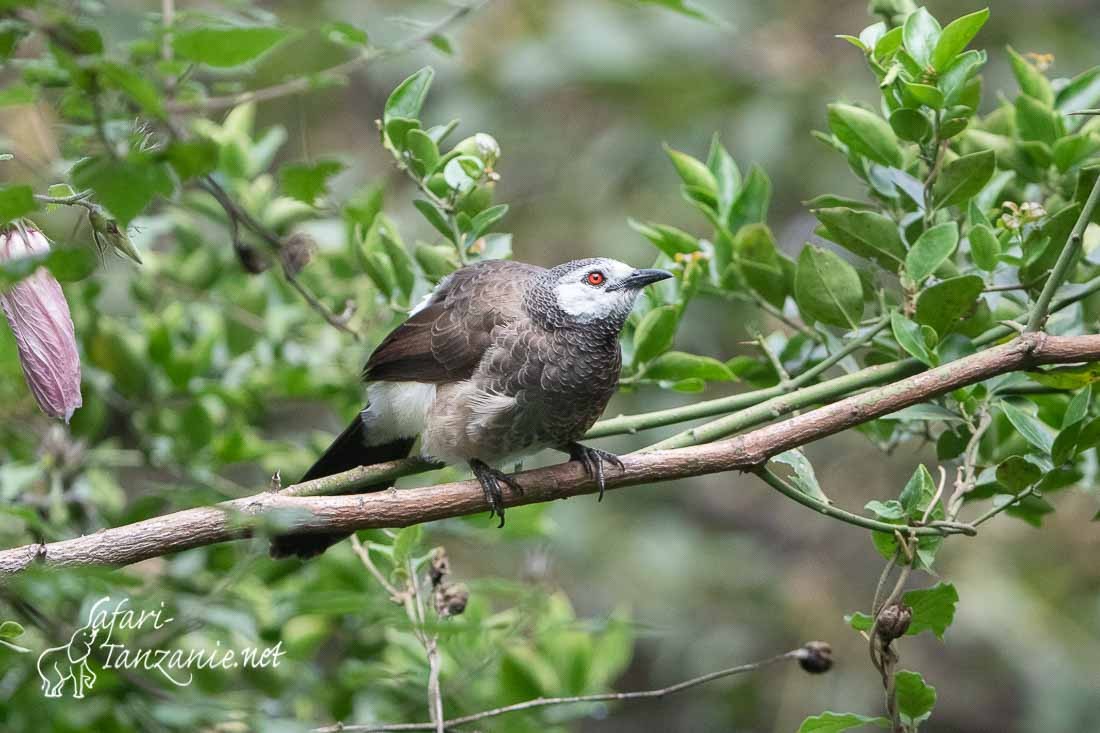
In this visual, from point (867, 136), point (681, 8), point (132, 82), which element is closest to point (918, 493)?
point (867, 136)

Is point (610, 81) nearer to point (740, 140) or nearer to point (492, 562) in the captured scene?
point (740, 140)

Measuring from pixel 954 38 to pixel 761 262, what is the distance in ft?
1.86

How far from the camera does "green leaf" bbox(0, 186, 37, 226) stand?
4.07 feet

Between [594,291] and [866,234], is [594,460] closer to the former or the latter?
[594,291]

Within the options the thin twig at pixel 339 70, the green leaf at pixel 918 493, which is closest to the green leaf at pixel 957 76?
the green leaf at pixel 918 493

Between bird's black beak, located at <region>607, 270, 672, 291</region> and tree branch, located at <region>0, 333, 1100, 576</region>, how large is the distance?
1.64 feet

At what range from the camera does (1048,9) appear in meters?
5.30

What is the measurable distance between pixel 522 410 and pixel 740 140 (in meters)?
2.92

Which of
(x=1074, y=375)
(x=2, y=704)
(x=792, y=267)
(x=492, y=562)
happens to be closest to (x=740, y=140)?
(x=492, y=562)

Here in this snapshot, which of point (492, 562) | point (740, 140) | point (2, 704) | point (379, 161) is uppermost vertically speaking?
point (2, 704)

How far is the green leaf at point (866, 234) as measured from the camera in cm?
201

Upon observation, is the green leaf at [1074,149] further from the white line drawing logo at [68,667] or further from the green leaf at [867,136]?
the white line drawing logo at [68,667]

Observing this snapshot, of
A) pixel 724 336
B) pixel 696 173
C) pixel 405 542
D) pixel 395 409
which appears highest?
pixel 696 173

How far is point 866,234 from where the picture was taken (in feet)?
6.74
